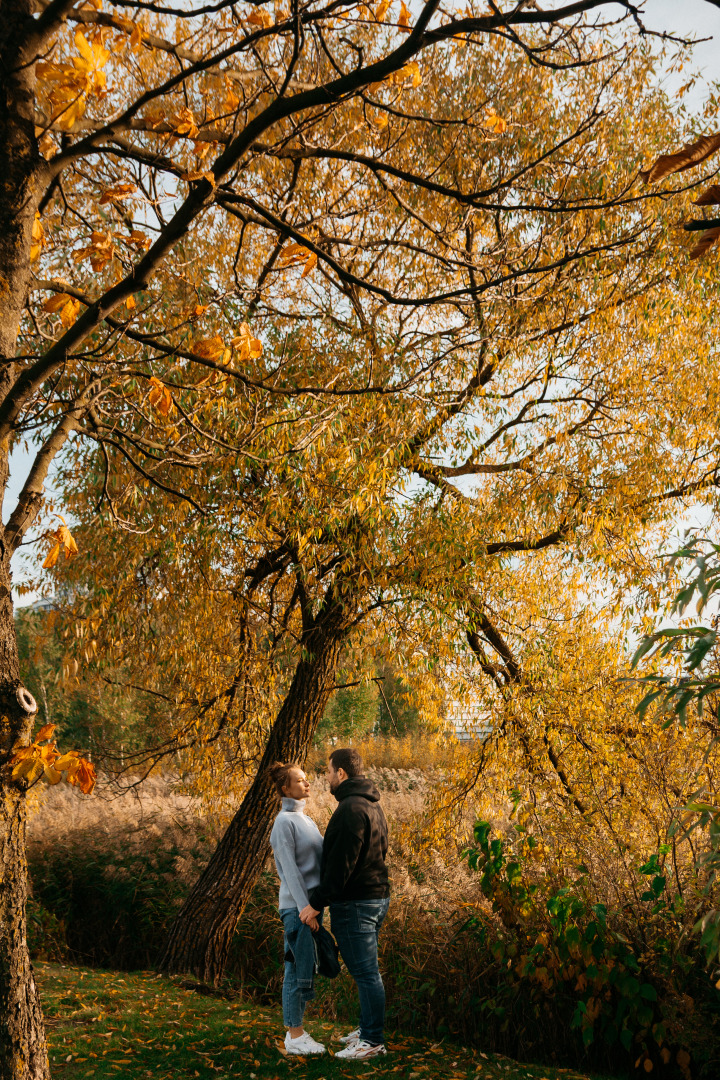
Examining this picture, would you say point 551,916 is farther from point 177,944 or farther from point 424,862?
point 177,944

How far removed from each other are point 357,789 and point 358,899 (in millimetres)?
572

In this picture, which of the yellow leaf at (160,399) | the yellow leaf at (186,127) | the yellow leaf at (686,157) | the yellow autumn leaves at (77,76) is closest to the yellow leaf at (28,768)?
the yellow leaf at (160,399)

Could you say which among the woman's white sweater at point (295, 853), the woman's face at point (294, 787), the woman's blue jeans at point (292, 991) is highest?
the woman's face at point (294, 787)

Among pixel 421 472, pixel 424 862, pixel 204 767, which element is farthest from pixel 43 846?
pixel 421 472

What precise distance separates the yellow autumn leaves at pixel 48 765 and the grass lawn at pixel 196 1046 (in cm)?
221

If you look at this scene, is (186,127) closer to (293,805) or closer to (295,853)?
(293,805)

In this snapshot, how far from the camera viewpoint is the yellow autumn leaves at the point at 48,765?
2.72 m

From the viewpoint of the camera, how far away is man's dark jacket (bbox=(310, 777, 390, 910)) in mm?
4195

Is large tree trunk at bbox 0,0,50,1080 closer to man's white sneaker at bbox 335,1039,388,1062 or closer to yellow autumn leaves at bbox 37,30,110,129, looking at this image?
yellow autumn leaves at bbox 37,30,110,129

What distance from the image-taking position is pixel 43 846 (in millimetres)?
9188

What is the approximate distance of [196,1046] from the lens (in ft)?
15.1

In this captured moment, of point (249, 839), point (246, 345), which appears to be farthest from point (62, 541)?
point (249, 839)

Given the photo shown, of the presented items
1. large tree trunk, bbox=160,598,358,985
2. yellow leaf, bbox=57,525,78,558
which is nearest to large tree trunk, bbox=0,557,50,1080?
yellow leaf, bbox=57,525,78,558

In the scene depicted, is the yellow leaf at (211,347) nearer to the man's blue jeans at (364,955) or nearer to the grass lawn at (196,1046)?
the man's blue jeans at (364,955)
